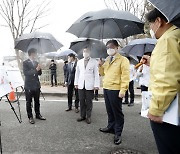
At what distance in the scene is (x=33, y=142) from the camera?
4.22 metres

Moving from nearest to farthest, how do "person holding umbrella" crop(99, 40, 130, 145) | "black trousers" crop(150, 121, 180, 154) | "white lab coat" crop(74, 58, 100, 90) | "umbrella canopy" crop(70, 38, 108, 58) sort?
"black trousers" crop(150, 121, 180, 154), "person holding umbrella" crop(99, 40, 130, 145), "umbrella canopy" crop(70, 38, 108, 58), "white lab coat" crop(74, 58, 100, 90)

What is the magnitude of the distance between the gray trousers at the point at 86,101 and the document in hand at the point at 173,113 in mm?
3608

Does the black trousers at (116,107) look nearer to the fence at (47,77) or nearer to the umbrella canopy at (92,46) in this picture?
the umbrella canopy at (92,46)

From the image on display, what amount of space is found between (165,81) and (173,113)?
29cm

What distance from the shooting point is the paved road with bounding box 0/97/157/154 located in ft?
12.9

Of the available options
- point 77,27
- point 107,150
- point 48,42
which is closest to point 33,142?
point 107,150

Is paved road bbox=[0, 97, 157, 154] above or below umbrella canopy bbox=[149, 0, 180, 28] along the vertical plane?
below

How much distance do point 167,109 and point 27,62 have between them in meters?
4.21

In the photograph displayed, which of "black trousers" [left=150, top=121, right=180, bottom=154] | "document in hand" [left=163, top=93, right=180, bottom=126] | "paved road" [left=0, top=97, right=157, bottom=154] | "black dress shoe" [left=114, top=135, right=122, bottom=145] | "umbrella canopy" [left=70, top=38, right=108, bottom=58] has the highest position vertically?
"umbrella canopy" [left=70, top=38, right=108, bottom=58]

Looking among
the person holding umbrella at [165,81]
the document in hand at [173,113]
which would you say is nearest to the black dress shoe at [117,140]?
the person holding umbrella at [165,81]

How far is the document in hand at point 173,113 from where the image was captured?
6.10 ft

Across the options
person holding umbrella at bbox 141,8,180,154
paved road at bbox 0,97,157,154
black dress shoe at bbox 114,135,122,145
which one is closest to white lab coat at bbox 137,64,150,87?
paved road at bbox 0,97,157,154

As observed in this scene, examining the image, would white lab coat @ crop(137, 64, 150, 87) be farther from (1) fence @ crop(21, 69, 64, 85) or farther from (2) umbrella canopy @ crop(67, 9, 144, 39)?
(1) fence @ crop(21, 69, 64, 85)

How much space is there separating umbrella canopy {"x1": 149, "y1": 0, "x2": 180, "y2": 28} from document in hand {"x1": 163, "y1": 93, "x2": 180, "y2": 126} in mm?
612
